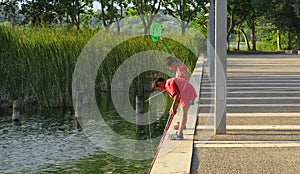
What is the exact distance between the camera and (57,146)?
1217cm

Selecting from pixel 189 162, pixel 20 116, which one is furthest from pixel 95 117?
pixel 189 162

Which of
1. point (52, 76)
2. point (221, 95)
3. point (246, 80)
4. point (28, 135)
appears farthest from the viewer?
point (246, 80)

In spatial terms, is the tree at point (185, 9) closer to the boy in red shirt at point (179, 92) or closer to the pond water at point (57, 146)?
the pond water at point (57, 146)

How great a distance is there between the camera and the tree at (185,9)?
210 ft

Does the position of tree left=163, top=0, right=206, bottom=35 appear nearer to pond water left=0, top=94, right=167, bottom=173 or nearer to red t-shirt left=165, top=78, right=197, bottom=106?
pond water left=0, top=94, right=167, bottom=173

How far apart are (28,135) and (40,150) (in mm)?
1891

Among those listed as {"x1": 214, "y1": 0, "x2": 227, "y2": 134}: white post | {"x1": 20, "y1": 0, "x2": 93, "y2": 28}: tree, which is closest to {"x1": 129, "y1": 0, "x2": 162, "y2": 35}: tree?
{"x1": 20, "y1": 0, "x2": 93, "y2": 28}: tree

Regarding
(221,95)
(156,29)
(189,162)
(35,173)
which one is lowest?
(35,173)

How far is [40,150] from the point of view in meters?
11.7

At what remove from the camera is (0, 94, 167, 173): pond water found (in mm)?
10211

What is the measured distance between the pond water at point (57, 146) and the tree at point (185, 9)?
4768 centimetres

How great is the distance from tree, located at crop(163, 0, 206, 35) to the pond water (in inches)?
1877

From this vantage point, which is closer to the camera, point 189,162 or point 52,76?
point 189,162

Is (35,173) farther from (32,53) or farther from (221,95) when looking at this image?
(32,53)
